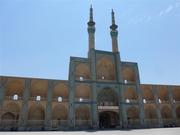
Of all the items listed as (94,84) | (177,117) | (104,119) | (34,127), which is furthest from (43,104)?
(177,117)

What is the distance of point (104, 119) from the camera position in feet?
125

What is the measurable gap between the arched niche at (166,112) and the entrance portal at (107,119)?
37.2ft

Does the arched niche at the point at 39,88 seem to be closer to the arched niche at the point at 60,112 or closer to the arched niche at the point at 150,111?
the arched niche at the point at 60,112

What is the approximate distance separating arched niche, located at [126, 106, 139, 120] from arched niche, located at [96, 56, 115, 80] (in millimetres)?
7130

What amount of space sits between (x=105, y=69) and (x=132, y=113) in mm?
10484

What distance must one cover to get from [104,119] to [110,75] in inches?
353

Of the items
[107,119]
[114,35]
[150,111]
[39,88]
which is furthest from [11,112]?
[150,111]

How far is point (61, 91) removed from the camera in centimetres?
3772

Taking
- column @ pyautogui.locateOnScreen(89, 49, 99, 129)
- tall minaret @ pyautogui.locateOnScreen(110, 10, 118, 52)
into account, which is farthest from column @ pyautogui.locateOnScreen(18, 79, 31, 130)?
tall minaret @ pyautogui.locateOnScreen(110, 10, 118, 52)

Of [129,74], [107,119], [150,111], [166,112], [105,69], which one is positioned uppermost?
[105,69]

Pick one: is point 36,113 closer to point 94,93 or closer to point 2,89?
point 2,89

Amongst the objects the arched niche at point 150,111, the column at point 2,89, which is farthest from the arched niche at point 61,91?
the arched niche at point 150,111

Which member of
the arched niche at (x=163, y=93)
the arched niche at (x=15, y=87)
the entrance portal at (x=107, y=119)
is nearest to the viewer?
the arched niche at (x=15, y=87)

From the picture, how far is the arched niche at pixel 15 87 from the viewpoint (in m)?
33.8
